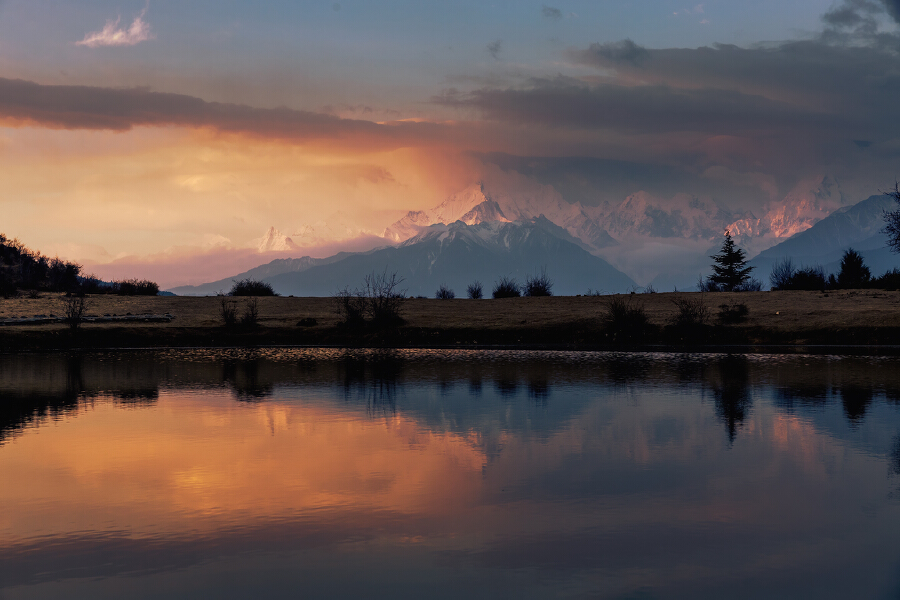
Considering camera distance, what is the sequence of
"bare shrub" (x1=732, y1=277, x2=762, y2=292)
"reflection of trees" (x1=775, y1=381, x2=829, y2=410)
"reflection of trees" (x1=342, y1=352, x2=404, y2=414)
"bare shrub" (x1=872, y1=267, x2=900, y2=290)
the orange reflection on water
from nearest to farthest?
1. the orange reflection on water
2. "reflection of trees" (x1=775, y1=381, x2=829, y2=410)
3. "reflection of trees" (x1=342, y1=352, x2=404, y2=414)
4. "bare shrub" (x1=872, y1=267, x2=900, y2=290)
5. "bare shrub" (x1=732, y1=277, x2=762, y2=292)

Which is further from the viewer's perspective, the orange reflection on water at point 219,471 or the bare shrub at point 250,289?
the bare shrub at point 250,289

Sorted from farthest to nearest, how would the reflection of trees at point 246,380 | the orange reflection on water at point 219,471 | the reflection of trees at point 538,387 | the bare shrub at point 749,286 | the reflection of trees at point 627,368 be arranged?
the bare shrub at point 749,286 < the reflection of trees at point 627,368 < the reflection of trees at point 246,380 < the reflection of trees at point 538,387 < the orange reflection on water at point 219,471

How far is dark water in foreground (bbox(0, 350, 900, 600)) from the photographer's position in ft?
35.3

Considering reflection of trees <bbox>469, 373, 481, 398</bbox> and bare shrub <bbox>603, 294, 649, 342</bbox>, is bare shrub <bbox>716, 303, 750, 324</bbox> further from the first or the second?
reflection of trees <bbox>469, 373, 481, 398</bbox>

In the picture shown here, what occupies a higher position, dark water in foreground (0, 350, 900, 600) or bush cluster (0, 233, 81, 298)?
bush cluster (0, 233, 81, 298)

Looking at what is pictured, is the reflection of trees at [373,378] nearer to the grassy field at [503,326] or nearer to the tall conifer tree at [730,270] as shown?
the grassy field at [503,326]

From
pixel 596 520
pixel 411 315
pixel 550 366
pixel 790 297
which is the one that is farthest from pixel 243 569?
pixel 790 297

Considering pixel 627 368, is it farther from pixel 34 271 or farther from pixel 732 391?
pixel 34 271

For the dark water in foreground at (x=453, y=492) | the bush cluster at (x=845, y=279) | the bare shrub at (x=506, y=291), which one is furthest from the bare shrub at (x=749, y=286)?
the dark water in foreground at (x=453, y=492)

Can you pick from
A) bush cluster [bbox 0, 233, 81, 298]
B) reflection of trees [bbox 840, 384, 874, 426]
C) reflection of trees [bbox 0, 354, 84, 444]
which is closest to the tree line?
bush cluster [bbox 0, 233, 81, 298]

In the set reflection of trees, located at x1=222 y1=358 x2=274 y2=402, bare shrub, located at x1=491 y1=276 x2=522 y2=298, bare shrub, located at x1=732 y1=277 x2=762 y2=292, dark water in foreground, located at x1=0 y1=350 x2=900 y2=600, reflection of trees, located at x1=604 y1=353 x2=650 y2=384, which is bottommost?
dark water in foreground, located at x1=0 y1=350 x2=900 y2=600

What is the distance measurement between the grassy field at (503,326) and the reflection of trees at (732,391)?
14.0 metres

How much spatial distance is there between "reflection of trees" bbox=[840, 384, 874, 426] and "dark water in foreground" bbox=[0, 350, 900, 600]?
0.20 metres

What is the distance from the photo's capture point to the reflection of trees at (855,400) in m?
22.8
